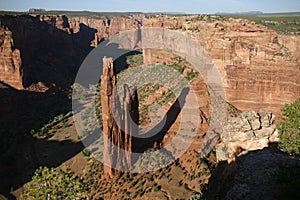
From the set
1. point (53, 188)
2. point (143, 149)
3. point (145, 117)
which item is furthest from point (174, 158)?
point (53, 188)

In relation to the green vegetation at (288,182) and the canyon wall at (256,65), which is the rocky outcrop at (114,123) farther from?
the green vegetation at (288,182)

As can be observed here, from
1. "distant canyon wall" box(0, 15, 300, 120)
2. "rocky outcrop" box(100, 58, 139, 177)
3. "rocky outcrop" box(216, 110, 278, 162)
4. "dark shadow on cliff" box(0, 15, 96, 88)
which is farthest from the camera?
"dark shadow on cliff" box(0, 15, 96, 88)

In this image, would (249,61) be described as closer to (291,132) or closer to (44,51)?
(291,132)

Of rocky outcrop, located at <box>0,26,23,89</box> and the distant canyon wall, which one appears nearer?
the distant canyon wall

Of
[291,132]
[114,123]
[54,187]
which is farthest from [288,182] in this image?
[114,123]

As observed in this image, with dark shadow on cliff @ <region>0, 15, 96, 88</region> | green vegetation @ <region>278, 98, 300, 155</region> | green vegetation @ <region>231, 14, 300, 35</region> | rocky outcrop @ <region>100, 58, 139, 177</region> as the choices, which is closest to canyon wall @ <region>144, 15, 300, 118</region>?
rocky outcrop @ <region>100, 58, 139, 177</region>

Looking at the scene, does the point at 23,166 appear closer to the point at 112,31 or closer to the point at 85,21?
the point at 112,31

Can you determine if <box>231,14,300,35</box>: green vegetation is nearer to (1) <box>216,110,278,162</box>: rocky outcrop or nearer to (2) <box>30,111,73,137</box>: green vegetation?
(2) <box>30,111,73,137</box>: green vegetation
